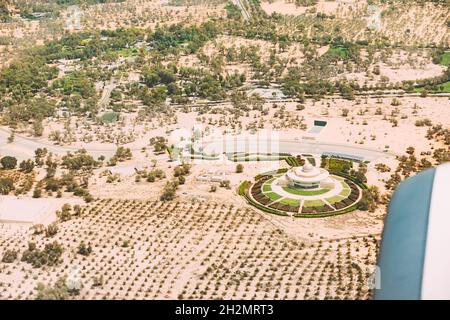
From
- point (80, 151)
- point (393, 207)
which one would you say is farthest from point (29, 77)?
point (393, 207)

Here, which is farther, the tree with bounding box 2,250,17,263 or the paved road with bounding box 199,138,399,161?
the paved road with bounding box 199,138,399,161

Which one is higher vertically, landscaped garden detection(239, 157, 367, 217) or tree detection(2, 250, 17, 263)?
landscaped garden detection(239, 157, 367, 217)

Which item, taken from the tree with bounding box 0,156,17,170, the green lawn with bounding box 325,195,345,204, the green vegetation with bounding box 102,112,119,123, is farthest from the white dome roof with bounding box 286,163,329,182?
the green vegetation with bounding box 102,112,119,123

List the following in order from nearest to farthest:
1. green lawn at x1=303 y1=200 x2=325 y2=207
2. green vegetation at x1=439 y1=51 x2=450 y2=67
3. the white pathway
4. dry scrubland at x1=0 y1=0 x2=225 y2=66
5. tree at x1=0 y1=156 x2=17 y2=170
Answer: green lawn at x1=303 y1=200 x2=325 y2=207 < the white pathway < tree at x1=0 y1=156 x2=17 y2=170 < green vegetation at x1=439 y1=51 x2=450 y2=67 < dry scrubland at x1=0 y1=0 x2=225 y2=66

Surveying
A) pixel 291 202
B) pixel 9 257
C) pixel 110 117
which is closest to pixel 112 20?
pixel 110 117

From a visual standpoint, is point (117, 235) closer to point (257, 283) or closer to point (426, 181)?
point (257, 283)

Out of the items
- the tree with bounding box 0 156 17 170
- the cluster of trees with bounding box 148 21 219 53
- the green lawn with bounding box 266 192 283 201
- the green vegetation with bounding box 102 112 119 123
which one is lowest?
the green lawn with bounding box 266 192 283 201

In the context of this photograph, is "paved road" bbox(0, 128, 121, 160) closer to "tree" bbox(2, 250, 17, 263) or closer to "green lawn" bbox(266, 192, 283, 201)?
"green lawn" bbox(266, 192, 283, 201)
